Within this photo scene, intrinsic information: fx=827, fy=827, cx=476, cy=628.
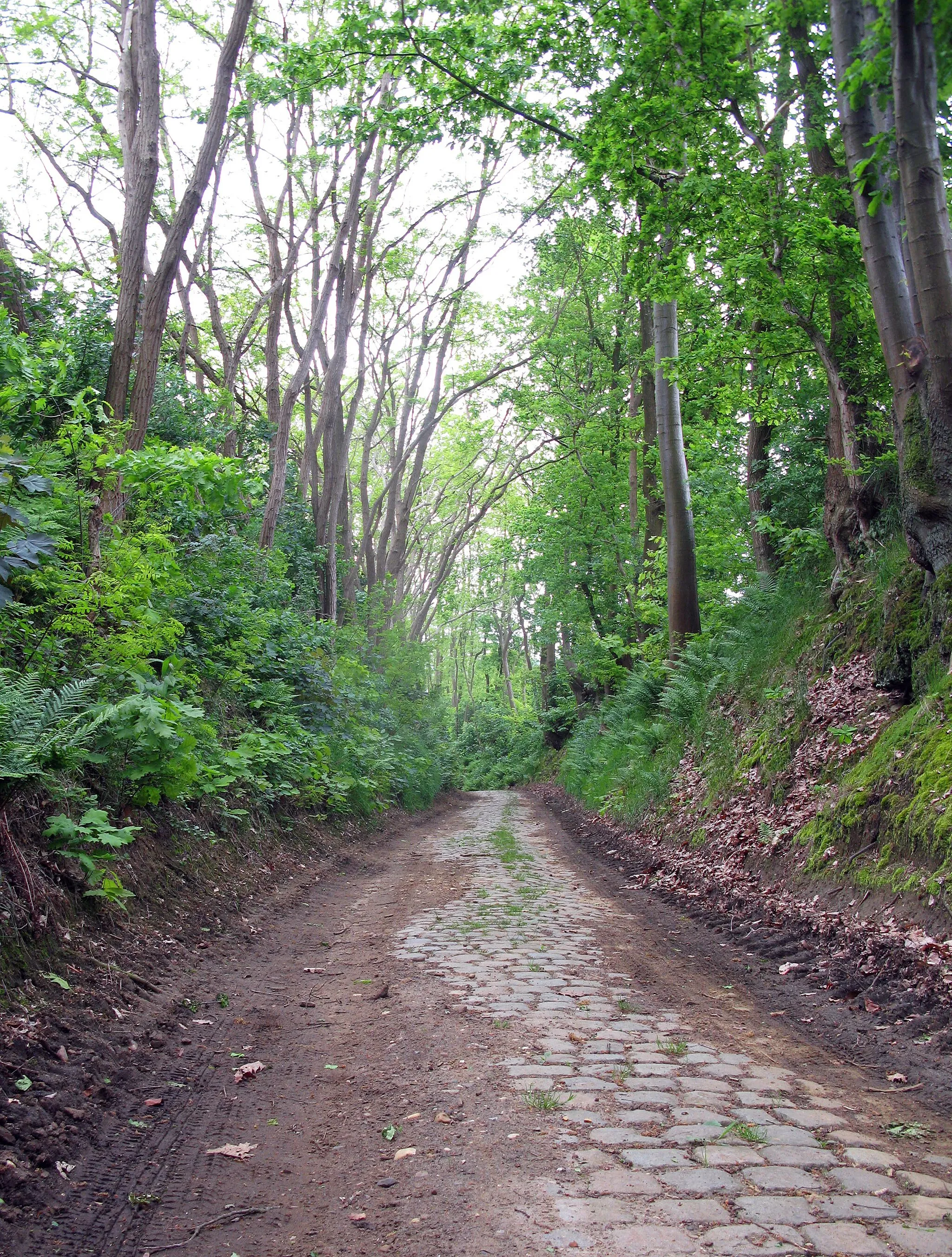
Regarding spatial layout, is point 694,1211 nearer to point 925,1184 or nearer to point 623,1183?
point 623,1183

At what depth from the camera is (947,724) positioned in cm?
569

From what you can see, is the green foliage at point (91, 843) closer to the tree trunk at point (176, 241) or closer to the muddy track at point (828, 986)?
the muddy track at point (828, 986)

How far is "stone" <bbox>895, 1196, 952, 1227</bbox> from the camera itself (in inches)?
101

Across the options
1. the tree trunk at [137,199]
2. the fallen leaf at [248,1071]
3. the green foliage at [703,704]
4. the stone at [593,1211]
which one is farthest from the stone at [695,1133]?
the tree trunk at [137,199]

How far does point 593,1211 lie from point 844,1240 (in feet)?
2.42

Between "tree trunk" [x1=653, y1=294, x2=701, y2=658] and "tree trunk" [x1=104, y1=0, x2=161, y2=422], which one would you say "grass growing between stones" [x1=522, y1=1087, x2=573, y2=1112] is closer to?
"tree trunk" [x1=104, y1=0, x2=161, y2=422]

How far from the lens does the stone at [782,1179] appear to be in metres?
2.75

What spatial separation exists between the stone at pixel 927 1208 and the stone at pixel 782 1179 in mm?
255

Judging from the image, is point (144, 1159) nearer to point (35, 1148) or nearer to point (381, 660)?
point (35, 1148)

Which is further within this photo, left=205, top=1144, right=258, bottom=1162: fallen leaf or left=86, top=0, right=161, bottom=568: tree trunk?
left=86, top=0, right=161, bottom=568: tree trunk

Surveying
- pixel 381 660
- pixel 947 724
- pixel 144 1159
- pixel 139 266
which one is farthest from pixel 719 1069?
pixel 381 660

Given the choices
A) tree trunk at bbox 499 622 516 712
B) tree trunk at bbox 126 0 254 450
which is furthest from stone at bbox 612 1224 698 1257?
tree trunk at bbox 499 622 516 712

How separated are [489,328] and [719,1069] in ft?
78.6

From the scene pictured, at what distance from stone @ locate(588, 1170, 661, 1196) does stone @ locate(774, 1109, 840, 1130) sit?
2.65 feet
